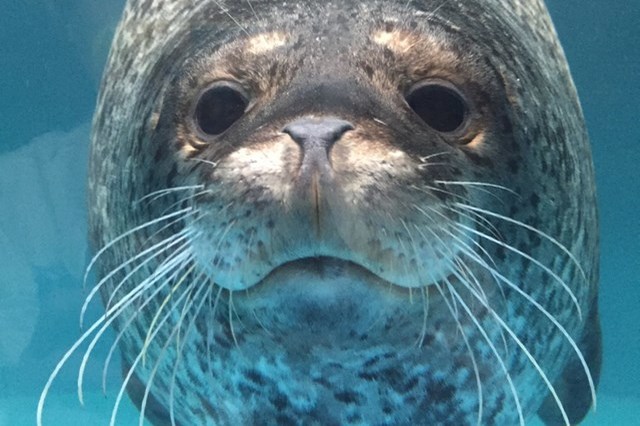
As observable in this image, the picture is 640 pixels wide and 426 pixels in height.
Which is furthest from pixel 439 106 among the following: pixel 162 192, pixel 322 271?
pixel 162 192

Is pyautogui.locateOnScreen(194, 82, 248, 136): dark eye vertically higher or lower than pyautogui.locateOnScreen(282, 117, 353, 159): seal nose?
higher

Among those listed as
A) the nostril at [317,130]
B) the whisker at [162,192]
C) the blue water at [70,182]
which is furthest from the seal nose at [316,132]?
the blue water at [70,182]

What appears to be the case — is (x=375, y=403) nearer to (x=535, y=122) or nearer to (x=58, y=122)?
(x=535, y=122)

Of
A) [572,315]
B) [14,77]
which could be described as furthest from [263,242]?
[14,77]

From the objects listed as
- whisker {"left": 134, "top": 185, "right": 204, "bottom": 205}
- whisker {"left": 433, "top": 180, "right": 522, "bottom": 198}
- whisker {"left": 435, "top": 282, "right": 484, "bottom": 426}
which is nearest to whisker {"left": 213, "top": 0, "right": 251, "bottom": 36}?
whisker {"left": 134, "top": 185, "right": 204, "bottom": 205}

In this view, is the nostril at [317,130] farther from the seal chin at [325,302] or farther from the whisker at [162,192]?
the whisker at [162,192]

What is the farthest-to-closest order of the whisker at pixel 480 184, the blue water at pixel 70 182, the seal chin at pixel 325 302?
the blue water at pixel 70 182
the whisker at pixel 480 184
the seal chin at pixel 325 302

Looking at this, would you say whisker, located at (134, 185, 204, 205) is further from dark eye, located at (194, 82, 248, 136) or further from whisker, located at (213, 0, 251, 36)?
whisker, located at (213, 0, 251, 36)
